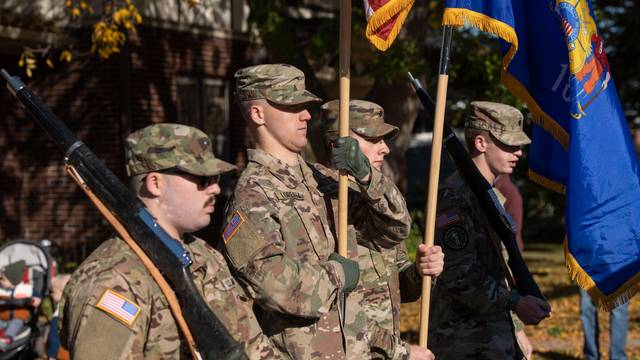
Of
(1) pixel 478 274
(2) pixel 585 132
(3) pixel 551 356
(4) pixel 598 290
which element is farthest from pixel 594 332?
(2) pixel 585 132

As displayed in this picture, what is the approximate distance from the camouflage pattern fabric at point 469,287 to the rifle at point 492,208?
4 cm

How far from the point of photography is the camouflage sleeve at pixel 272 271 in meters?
3.66

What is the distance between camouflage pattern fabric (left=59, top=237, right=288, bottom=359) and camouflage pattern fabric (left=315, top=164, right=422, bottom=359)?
3.82 ft

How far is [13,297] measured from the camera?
7.60m

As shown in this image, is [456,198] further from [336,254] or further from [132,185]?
[132,185]

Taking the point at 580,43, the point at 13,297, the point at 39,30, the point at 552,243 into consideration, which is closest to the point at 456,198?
the point at 580,43

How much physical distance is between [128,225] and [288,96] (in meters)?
1.22

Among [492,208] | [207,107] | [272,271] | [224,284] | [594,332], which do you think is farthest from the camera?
[207,107]

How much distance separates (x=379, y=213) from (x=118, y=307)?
5.72 ft

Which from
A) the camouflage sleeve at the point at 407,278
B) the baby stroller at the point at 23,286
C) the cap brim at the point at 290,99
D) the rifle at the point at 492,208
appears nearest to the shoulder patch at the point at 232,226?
the cap brim at the point at 290,99

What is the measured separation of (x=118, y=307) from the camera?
2984 mm

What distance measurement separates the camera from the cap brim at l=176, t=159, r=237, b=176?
3.24 meters

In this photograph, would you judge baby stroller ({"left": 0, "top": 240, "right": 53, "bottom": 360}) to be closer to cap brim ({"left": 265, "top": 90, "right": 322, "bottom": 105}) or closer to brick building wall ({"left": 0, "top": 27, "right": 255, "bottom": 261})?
cap brim ({"left": 265, "top": 90, "right": 322, "bottom": 105})

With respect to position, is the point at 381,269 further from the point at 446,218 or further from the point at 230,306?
the point at 230,306
